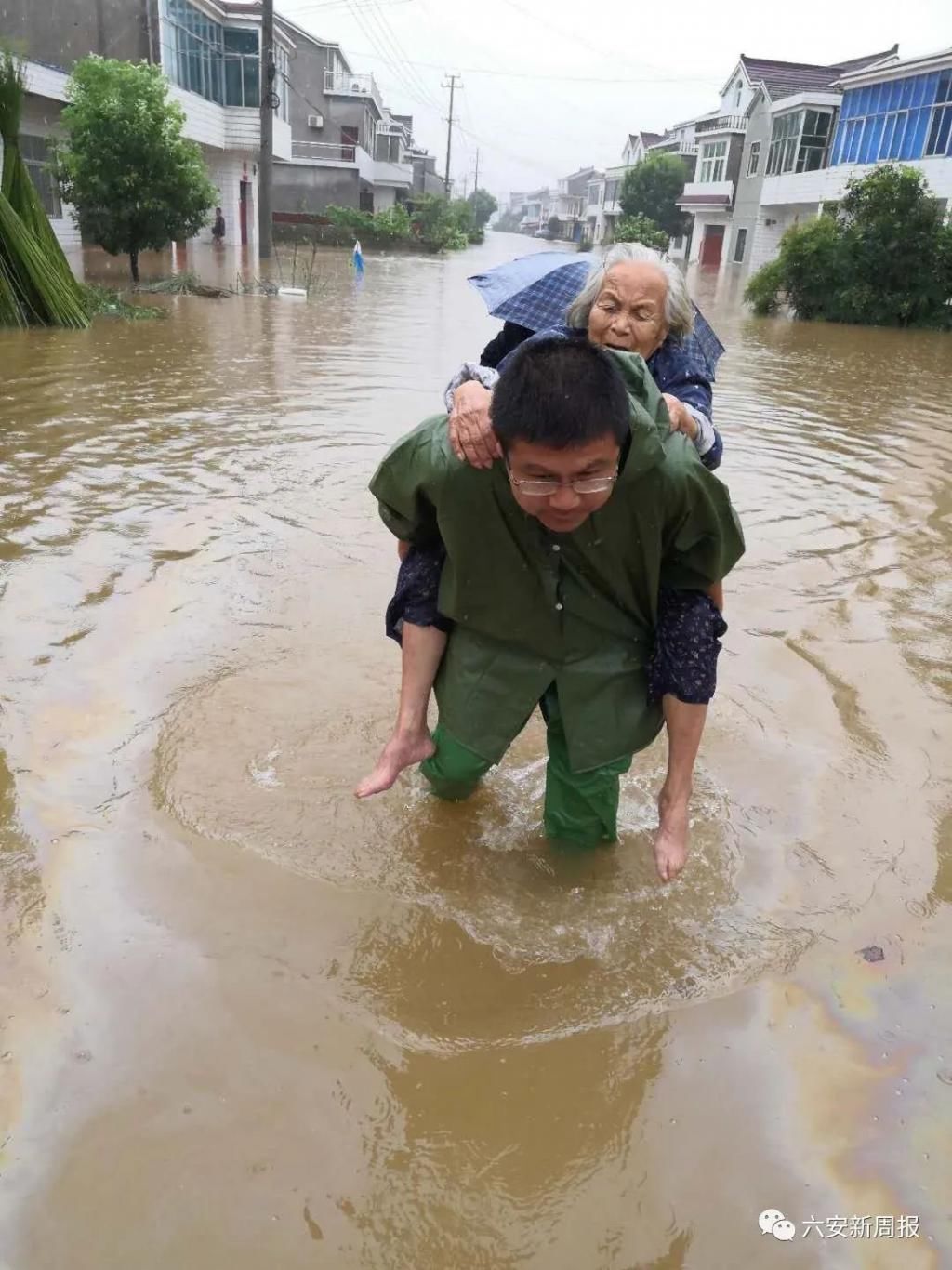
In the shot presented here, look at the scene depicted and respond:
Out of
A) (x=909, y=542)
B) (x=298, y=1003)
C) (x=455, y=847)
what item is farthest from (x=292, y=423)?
(x=298, y=1003)

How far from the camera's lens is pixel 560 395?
173 cm

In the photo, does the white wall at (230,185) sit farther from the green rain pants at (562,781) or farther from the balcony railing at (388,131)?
the green rain pants at (562,781)

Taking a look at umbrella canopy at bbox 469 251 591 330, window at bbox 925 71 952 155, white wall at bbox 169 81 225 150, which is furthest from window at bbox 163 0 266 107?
umbrella canopy at bbox 469 251 591 330

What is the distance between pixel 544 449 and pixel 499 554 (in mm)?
455

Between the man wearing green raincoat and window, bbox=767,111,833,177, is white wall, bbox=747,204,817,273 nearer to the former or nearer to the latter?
window, bbox=767,111,833,177

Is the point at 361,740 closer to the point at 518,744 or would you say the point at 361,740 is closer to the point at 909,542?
the point at 518,744

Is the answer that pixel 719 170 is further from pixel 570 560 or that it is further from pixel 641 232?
pixel 570 560

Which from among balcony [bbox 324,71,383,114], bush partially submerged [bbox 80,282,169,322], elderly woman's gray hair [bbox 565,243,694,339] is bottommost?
bush partially submerged [bbox 80,282,169,322]

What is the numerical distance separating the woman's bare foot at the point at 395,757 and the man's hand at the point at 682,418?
1.01 m

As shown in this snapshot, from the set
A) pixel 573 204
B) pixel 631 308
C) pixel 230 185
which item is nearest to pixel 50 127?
pixel 230 185

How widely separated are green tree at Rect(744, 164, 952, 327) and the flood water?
17.6 m

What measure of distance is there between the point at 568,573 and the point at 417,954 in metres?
1.00

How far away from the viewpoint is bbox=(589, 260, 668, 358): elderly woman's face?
2.34 meters

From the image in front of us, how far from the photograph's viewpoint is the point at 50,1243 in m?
1.69
